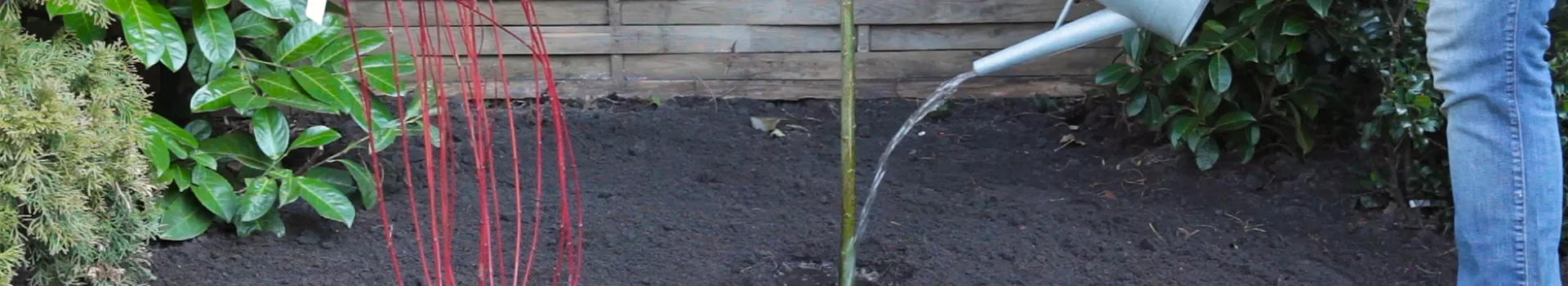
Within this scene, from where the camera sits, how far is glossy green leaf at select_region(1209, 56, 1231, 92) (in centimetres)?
272

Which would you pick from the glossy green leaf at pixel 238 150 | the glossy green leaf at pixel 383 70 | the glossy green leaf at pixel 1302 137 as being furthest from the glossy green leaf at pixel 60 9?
the glossy green leaf at pixel 1302 137

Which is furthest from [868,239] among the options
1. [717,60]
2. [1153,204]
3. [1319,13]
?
[717,60]

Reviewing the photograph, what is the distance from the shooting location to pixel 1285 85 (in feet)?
9.41

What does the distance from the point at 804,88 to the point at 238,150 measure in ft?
5.18

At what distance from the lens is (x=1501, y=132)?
172 centimetres

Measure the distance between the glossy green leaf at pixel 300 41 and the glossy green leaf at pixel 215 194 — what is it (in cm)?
28

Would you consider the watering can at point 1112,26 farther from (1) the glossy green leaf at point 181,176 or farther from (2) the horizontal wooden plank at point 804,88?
(2) the horizontal wooden plank at point 804,88

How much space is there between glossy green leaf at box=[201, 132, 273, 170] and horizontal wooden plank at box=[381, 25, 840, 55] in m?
0.93

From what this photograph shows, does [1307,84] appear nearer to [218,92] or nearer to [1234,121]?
[1234,121]

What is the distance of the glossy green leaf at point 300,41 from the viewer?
8.80ft

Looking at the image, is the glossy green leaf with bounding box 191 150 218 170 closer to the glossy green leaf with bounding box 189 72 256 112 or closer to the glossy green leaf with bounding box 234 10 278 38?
the glossy green leaf with bounding box 189 72 256 112

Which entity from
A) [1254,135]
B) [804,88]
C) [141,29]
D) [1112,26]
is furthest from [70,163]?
[1254,135]

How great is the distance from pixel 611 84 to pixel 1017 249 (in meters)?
1.50

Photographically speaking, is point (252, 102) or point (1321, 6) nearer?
point (1321, 6)
